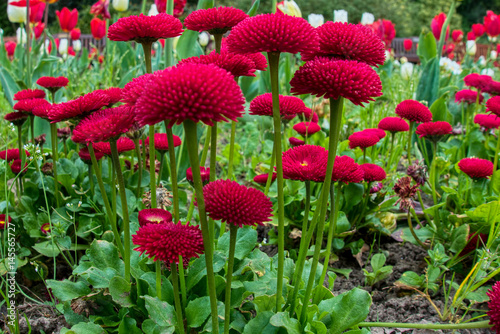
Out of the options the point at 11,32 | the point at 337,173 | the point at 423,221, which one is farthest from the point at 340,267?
the point at 11,32

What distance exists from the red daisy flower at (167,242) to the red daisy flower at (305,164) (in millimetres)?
288

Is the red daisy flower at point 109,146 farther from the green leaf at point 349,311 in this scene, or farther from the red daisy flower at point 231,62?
the green leaf at point 349,311

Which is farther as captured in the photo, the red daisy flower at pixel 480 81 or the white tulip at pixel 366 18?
the white tulip at pixel 366 18

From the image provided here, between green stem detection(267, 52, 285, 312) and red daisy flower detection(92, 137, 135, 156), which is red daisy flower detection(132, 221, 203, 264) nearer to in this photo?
green stem detection(267, 52, 285, 312)

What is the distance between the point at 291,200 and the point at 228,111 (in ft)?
3.85

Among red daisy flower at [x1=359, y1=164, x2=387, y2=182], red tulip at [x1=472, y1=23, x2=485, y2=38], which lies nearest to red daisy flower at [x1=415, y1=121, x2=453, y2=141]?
red daisy flower at [x1=359, y1=164, x2=387, y2=182]

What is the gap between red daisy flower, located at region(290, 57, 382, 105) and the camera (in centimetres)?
75

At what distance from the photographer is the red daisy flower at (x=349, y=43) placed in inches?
32.6

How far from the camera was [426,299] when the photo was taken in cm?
159

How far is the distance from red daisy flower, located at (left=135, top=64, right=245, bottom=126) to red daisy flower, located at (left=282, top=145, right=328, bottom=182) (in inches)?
13.9

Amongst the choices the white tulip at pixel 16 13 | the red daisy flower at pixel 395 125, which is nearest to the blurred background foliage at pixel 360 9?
the white tulip at pixel 16 13

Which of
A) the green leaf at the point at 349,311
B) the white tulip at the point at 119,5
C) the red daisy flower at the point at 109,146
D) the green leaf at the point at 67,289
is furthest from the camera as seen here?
the white tulip at the point at 119,5

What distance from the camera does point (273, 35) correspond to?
0.73 m

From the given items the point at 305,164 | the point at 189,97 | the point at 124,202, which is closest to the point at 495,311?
the point at 305,164
